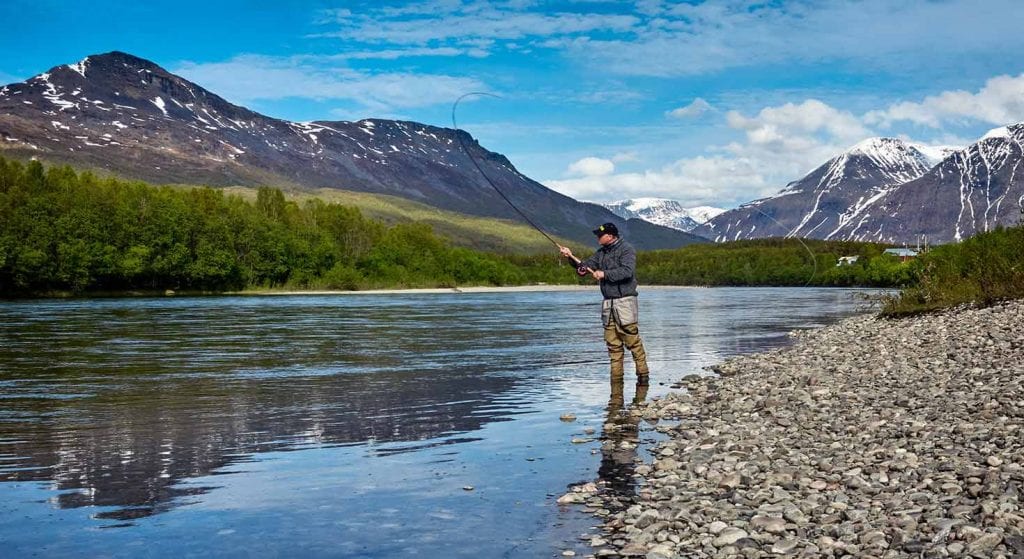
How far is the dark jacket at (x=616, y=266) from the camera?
590 inches

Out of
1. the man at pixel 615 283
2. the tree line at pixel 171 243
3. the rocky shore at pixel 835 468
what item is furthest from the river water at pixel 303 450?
the tree line at pixel 171 243

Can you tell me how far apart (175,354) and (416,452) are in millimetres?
16784

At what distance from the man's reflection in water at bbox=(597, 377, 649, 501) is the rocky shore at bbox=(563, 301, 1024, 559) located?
5 cm

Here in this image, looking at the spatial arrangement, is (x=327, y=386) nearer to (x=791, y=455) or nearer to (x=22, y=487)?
(x=22, y=487)

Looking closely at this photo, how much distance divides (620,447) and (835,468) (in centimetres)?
321

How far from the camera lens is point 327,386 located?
18.2 meters

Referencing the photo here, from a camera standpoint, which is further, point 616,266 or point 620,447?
point 616,266

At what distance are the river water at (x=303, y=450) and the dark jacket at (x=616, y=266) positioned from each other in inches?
76.7

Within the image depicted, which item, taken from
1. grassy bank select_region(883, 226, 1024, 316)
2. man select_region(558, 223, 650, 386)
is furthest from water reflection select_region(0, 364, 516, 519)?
grassy bank select_region(883, 226, 1024, 316)

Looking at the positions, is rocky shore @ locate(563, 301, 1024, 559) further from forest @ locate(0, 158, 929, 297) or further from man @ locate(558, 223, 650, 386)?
forest @ locate(0, 158, 929, 297)

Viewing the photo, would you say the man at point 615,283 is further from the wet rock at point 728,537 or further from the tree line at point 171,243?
the tree line at point 171,243

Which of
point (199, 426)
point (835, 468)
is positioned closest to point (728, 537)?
point (835, 468)

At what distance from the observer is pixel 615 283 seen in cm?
1516

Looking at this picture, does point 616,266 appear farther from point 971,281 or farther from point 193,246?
point 193,246
